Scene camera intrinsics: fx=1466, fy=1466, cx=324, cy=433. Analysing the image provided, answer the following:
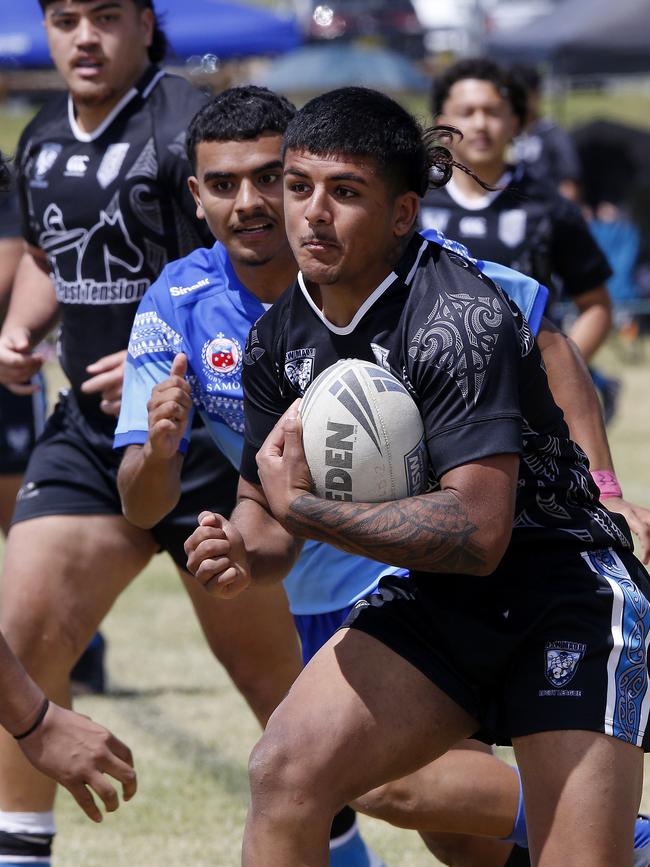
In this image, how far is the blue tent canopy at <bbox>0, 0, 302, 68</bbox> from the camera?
1514 centimetres

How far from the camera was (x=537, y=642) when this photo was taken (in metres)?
2.80

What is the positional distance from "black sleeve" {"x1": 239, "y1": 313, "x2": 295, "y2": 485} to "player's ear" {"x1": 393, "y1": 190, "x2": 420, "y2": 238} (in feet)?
1.12

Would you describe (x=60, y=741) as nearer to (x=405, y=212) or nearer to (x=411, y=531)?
(x=411, y=531)

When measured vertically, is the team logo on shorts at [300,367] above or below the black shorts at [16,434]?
above

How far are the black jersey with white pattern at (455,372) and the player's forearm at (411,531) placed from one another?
0.10m

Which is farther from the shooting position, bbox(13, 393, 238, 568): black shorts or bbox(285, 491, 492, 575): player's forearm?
bbox(13, 393, 238, 568): black shorts

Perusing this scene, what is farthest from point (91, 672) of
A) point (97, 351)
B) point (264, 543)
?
point (264, 543)

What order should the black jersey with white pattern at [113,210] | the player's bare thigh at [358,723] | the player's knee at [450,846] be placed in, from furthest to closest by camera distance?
the black jersey with white pattern at [113,210] → the player's knee at [450,846] → the player's bare thigh at [358,723]

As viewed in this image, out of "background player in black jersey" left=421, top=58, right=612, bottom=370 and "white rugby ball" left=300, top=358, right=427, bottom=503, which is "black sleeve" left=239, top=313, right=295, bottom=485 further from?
"background player in black jersey" left=421, top=58, right=612, bottom=370

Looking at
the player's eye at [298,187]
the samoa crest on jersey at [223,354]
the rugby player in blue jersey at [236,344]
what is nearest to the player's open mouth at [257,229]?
the rugby player in blue jersey at [236,344]

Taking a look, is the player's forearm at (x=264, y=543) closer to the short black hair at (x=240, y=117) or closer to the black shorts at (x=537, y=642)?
the black shorts at (x=537, y=642)

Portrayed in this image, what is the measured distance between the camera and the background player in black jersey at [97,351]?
3947 millimetres

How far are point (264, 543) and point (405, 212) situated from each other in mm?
730

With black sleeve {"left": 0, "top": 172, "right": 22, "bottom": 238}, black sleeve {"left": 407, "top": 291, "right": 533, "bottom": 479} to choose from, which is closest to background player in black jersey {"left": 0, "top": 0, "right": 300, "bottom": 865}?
black sleeve {"left": 0, "top": 172, "right": 22, "bottom": 238}
